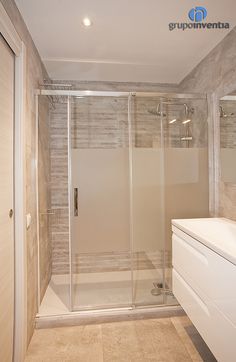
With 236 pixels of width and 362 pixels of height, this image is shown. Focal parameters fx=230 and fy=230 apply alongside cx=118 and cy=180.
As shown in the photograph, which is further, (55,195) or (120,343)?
(55,195)

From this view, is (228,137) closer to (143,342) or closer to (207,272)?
(207,272)

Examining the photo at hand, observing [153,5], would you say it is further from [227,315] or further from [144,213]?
[227,315]

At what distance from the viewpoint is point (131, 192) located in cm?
217

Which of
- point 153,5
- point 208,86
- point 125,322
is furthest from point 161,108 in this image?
point 125,322

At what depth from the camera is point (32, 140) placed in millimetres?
1938

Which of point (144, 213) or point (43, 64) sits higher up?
point (43, 64)

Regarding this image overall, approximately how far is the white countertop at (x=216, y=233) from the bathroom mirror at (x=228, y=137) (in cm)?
40

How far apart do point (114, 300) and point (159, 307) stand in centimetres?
43

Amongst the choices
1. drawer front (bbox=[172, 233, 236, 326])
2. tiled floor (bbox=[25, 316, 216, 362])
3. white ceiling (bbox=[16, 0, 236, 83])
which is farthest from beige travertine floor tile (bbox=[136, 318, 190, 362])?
white ceiling (bbox=[16, 0, 236, 83])

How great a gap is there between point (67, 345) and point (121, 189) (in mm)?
1299

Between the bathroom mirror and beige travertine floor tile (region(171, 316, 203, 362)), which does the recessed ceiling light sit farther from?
beige travertine floor tile (region(171, 316, 203, 362))

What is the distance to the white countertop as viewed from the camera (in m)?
1.18

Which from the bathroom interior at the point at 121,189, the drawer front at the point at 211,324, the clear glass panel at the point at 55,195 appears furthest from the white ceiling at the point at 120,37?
the drawer front at the point at 211,324

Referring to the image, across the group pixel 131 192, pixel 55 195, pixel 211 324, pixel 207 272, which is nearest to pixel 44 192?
pixel 55 195
